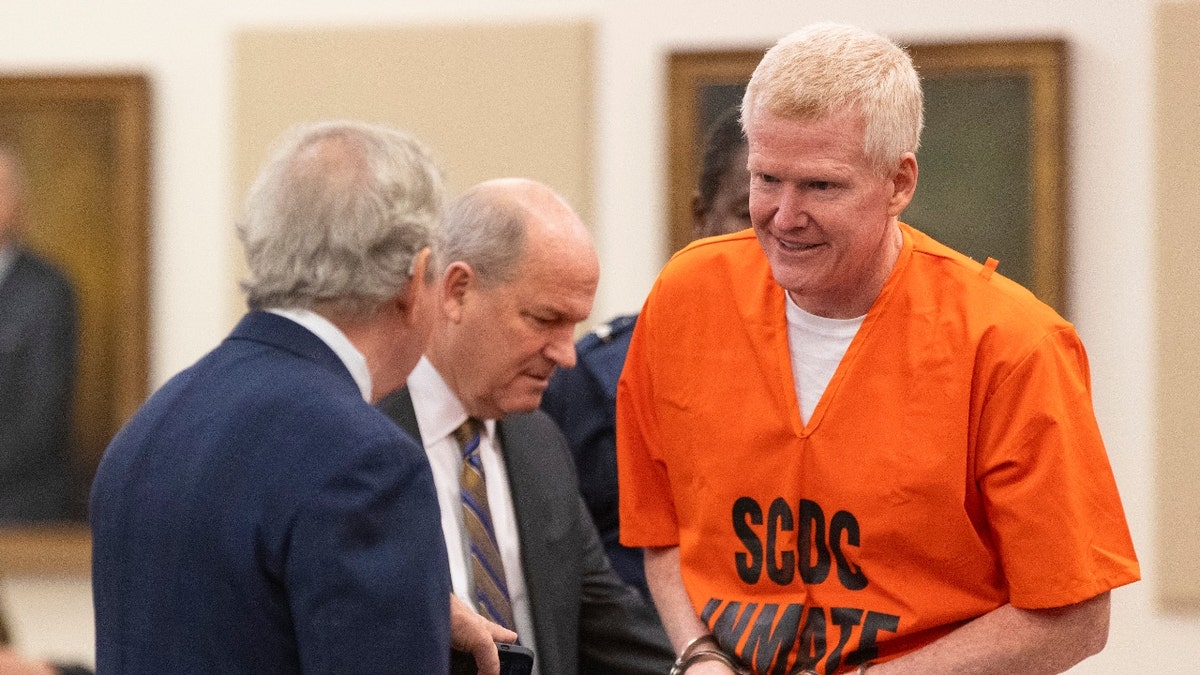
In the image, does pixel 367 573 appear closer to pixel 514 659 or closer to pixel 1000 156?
pixel 514 659

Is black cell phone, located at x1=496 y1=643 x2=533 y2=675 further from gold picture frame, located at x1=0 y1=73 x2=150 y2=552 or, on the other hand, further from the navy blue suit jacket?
gold picture frame, located at x1=0 y1=73 x2=150 y2=552

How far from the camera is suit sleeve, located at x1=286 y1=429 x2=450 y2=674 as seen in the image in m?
1.45

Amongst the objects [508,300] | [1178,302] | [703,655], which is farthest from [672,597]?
[1178,302]

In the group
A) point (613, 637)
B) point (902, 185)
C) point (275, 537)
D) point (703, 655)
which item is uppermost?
point (902, 185)

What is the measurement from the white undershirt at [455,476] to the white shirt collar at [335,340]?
0.85 metres

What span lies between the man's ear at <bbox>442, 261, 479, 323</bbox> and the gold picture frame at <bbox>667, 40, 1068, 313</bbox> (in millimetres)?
2109

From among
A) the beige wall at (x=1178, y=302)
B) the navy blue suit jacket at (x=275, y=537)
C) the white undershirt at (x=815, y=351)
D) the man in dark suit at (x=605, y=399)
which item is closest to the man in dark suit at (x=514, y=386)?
the man in dark suit at (x=605, y=399)

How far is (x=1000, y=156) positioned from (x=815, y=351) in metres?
2.53

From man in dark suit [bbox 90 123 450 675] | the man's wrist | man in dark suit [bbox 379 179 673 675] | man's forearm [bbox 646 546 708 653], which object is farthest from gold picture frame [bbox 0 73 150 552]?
man in dark suit [bbox 90 123 450 675]

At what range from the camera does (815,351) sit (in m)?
2.02

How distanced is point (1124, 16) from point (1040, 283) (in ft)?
2.87

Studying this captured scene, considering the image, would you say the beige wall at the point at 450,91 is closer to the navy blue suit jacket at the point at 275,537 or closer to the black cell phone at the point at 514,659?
the black cell phone at the point at 514,659

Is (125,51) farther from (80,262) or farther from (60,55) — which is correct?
(80,262)

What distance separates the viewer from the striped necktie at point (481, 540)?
2.41 meters
